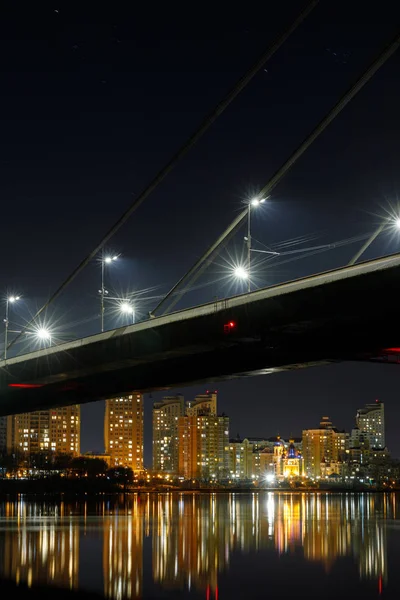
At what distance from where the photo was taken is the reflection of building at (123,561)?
88.2ft

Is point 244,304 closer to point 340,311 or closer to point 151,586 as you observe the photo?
point 340,311

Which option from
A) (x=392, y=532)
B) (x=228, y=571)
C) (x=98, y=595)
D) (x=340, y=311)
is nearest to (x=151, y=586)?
(x=98, y=595)

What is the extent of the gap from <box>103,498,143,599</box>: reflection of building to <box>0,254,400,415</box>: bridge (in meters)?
9.35

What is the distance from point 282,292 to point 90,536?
15.6 meters

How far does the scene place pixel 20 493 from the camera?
148 m

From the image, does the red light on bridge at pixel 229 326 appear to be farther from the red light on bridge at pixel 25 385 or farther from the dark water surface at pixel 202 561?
the red light on bridge at pixel 25 385

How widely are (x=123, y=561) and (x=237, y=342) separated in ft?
47.3

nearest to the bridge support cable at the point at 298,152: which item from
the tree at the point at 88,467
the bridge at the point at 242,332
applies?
the bridge at the point at 242,332

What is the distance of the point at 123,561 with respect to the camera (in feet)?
111

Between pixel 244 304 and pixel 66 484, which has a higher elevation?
pixel 244 304

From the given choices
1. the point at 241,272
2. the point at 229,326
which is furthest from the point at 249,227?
the point at 229,326

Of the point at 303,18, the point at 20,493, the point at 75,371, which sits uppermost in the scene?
the point at 303,18

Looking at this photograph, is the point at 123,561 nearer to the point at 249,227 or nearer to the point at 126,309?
the point at 249,227

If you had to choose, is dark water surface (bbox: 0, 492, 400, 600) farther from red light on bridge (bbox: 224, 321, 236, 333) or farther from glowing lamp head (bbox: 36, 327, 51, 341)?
glowing lamp head (bbox: 36, 327, 51, 341)
